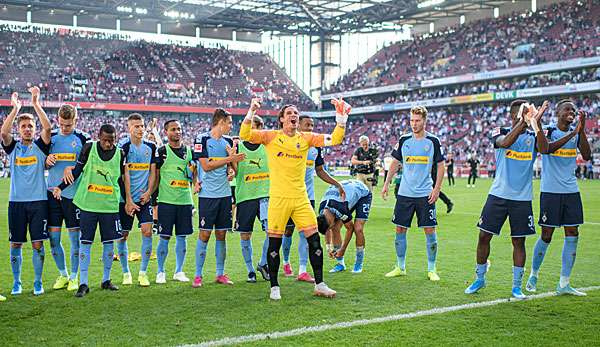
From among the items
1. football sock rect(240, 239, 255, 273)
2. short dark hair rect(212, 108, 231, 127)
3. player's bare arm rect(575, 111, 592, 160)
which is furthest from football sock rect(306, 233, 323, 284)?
player's bare arm rect(575, 111, 592, 160)

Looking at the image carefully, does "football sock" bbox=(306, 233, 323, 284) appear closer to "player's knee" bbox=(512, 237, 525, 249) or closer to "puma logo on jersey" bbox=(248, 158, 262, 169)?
"puma logo on jersey" bbox=(248, 158, 262, 169)

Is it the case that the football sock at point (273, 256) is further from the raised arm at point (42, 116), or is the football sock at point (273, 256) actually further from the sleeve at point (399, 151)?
the raised arm at point (42, 116)

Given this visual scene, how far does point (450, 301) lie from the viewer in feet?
23.2

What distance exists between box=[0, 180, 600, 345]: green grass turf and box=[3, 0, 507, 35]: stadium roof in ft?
162

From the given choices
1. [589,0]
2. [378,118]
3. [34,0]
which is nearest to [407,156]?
[589,0]

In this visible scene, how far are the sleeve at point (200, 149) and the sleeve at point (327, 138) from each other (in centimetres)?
153

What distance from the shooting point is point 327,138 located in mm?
7340

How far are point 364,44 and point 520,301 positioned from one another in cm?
6966

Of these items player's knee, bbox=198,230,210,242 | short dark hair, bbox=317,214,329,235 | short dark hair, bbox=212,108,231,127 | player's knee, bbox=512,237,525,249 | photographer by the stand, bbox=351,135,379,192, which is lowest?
player's knee, bbox=198,230,210,242

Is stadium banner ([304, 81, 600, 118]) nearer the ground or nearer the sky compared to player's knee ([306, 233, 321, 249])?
nearer the sky

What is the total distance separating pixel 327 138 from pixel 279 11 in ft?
183

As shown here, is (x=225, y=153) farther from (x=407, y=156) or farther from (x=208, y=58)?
(x=208, y=58)

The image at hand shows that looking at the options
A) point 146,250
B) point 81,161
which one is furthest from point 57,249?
point 81,161

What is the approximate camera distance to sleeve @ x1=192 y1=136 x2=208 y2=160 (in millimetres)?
8312
